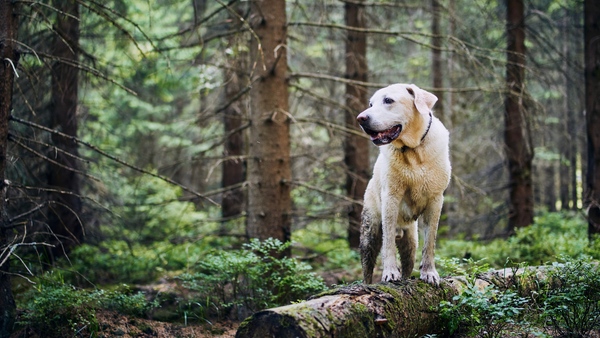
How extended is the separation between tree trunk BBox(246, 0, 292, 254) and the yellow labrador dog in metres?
2.43

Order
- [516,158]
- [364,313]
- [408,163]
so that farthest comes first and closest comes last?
[516,158] → [408,163] → [364,313]

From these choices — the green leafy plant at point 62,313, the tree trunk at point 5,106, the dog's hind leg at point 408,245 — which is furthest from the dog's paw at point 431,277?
the tree trunk at point 5,106

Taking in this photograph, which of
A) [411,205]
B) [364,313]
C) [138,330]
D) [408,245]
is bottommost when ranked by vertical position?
[138,330]

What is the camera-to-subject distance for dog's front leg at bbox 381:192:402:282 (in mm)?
3889

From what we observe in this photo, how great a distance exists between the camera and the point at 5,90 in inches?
156

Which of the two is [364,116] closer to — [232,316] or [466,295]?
[466,295]

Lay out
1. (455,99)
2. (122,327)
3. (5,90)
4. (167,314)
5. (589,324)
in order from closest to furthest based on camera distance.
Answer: (589,324), (5,90), (122,327), (167,314), (455,99)

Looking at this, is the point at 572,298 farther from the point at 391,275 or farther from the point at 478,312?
the point at 391,275

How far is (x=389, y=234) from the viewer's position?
398 centimetres

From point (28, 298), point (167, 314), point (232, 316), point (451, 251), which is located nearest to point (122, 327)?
point (167, 314)

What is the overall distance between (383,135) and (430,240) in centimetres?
127

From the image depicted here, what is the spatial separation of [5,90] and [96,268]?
16.4 ft

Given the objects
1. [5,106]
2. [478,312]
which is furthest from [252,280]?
[5,106]

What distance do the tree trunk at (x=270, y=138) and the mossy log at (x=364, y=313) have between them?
2.91m
